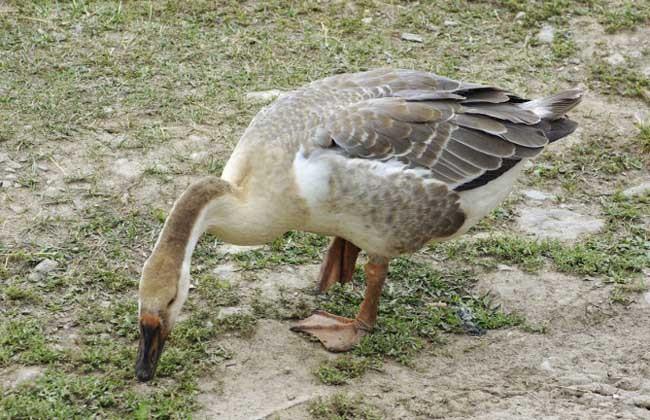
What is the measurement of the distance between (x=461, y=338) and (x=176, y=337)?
64.2 inches

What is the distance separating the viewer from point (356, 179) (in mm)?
5273

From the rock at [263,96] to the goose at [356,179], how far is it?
186 centimetres

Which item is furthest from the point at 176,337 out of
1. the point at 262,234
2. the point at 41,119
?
the point at 41,119

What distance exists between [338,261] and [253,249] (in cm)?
68

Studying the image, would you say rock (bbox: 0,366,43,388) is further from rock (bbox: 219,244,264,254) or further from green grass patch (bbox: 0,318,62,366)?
rock (bbox: 219,244,264,254)

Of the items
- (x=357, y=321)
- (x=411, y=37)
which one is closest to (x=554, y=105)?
(x=357, y=321)

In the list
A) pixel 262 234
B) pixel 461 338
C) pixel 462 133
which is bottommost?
pixel 461 338

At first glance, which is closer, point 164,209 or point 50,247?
point 50,247

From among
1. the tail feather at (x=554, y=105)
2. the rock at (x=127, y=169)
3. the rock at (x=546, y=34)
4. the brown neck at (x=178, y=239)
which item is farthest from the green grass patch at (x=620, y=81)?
the brown neck at (x=178, y=239)

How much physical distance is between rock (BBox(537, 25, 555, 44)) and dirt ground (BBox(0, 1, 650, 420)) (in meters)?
0.06

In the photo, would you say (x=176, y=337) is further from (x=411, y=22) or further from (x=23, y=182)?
(x=411, y=22)

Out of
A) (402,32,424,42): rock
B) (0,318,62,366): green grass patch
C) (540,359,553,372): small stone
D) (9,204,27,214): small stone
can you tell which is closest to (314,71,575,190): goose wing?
(540,359,553,372): small stone

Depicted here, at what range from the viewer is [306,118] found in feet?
18.1

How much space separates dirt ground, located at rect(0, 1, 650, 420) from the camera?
508 centimetres
